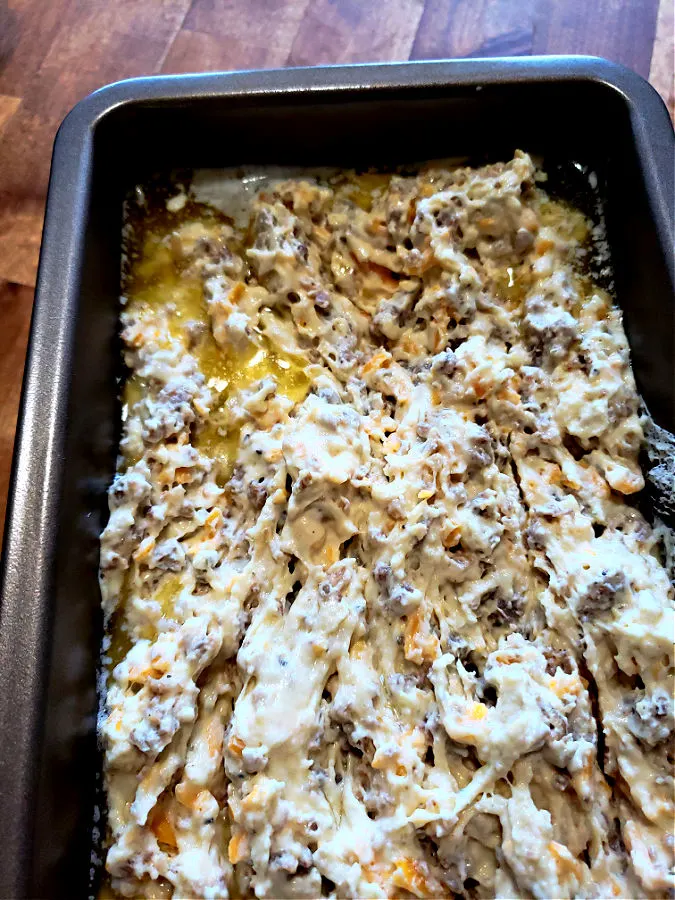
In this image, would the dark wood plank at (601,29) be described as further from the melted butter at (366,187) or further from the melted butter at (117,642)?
the melted butter at (117,642)

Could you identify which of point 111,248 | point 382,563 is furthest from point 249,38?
point 382,563

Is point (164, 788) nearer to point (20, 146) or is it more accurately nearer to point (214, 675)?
point (214, 675)

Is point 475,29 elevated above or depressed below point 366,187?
above

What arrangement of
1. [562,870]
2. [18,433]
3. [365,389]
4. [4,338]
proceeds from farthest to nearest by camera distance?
1. [4,338]
2. [365,389]
3. [18,433]
4. [562,870]

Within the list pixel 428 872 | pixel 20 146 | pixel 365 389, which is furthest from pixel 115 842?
pixel 20 146

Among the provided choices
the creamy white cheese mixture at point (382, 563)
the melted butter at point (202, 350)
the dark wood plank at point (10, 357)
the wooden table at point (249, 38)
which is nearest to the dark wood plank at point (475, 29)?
the wooden table at point (249, 38)

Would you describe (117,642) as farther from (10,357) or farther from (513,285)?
(513,285)

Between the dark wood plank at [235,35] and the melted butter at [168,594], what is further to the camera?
the dark wood plank at [235,35]
